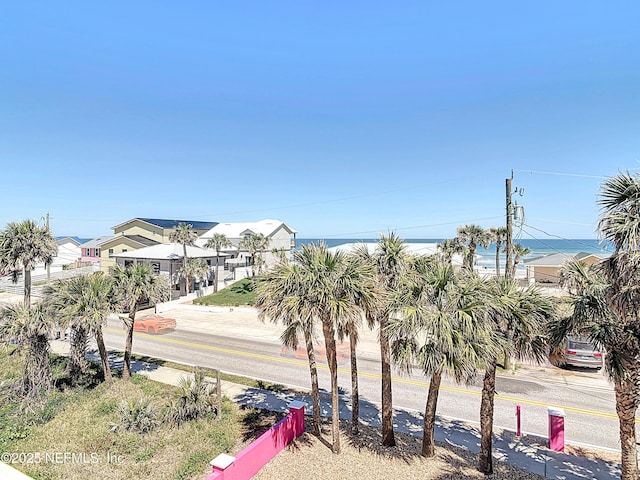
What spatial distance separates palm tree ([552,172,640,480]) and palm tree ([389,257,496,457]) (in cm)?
238

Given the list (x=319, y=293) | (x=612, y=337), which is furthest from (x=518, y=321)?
(x=319, y=293)

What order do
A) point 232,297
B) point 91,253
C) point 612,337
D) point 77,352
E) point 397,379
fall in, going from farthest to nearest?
point 91,253 → point 232,297 → point 397,379 → point 77,352 → point 612,337

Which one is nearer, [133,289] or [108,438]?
[108,438]

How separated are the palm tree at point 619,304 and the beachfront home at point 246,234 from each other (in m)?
48.4

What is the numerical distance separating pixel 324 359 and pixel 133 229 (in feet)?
172

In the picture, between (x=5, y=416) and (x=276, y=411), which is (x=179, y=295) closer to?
(x=5, y=416)

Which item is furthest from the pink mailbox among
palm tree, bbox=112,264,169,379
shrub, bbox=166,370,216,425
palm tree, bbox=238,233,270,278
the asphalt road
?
palm tree, bbox=238,233,270,278

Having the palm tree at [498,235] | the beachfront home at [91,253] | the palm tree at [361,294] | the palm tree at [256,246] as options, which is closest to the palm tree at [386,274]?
the palm tree at [361,294]

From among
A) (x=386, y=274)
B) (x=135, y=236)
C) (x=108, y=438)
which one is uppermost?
(x=135, y=236)

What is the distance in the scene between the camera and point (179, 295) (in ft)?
140

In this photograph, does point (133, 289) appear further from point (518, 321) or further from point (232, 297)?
point (232, 297)

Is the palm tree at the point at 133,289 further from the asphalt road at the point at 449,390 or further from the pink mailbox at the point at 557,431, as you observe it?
the pink mailbox at the point at 557,431

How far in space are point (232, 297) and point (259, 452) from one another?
3228cm

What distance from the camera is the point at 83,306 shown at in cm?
1520
